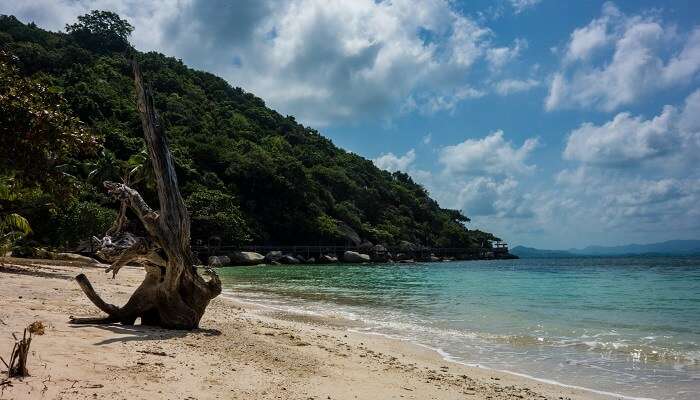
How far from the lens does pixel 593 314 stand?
52.2ft

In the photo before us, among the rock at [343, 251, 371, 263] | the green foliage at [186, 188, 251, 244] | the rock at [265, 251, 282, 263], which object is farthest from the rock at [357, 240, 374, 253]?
the green foliage at [186, 188, 251, 244]

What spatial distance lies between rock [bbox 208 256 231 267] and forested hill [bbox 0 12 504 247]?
3125 mm

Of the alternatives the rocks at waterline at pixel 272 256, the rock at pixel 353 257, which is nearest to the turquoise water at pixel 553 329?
the rocks at waterline at pixel 272 256

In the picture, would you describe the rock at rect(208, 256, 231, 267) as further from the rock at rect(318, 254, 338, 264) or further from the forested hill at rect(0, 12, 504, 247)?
the rock at rect(318, 254, 338, 264)

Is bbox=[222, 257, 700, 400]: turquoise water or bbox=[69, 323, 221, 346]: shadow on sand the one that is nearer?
bbox=[69, 323, 221, 346]: shadow on sand

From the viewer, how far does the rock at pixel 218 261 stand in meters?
49.2

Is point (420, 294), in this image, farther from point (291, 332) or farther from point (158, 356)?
point (158, 356)

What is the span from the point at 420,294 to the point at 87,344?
16.8m

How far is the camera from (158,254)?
908 cm

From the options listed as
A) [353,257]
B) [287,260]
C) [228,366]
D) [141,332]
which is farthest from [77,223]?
[353,257]

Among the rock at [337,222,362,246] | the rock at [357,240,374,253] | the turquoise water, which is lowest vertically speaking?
the turquoise water

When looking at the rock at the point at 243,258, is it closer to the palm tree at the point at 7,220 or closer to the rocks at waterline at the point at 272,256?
the rocks at waterline at the point at 272,256

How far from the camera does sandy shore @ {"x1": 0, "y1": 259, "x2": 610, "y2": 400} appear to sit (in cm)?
519

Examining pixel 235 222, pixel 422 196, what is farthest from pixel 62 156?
pixel 422 196
